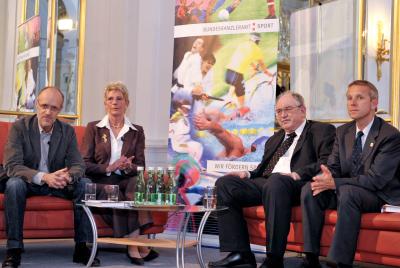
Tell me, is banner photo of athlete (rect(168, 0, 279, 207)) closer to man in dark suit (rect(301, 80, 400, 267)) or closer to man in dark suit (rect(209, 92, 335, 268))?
man in dark suit (rect(209, 92, 335, 268))

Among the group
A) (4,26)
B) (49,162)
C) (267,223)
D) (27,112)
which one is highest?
(4,26)

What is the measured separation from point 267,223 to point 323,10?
2244 millimetres

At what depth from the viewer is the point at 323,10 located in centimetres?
546

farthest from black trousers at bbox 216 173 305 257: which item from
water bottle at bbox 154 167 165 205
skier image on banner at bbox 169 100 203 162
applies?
skier image on banner at bbox 169 100 203 162

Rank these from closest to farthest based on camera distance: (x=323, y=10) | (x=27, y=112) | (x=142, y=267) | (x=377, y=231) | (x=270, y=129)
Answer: (x=377, y=231) → (x=142, y=267) → (x=270, y=129) → (x=323, y=10) → (x=27, y=112)

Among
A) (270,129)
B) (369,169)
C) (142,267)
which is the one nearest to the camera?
(369,169)

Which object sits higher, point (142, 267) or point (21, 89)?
point (21, 89)

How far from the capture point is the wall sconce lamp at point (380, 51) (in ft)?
16.5

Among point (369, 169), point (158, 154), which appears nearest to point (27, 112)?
point (158, 154)

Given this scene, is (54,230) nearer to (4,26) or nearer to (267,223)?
(267,223)

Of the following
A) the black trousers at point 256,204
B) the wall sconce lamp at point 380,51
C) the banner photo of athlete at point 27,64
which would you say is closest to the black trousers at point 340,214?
the black trousers at point 256,204

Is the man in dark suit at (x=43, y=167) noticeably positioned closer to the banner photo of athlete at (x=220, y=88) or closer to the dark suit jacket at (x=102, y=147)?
the dark suit jacket at (x=102, y=147)

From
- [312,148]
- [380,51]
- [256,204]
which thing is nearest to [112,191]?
[256,204]

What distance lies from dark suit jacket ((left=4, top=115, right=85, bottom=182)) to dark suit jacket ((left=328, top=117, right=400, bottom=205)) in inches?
68.1
